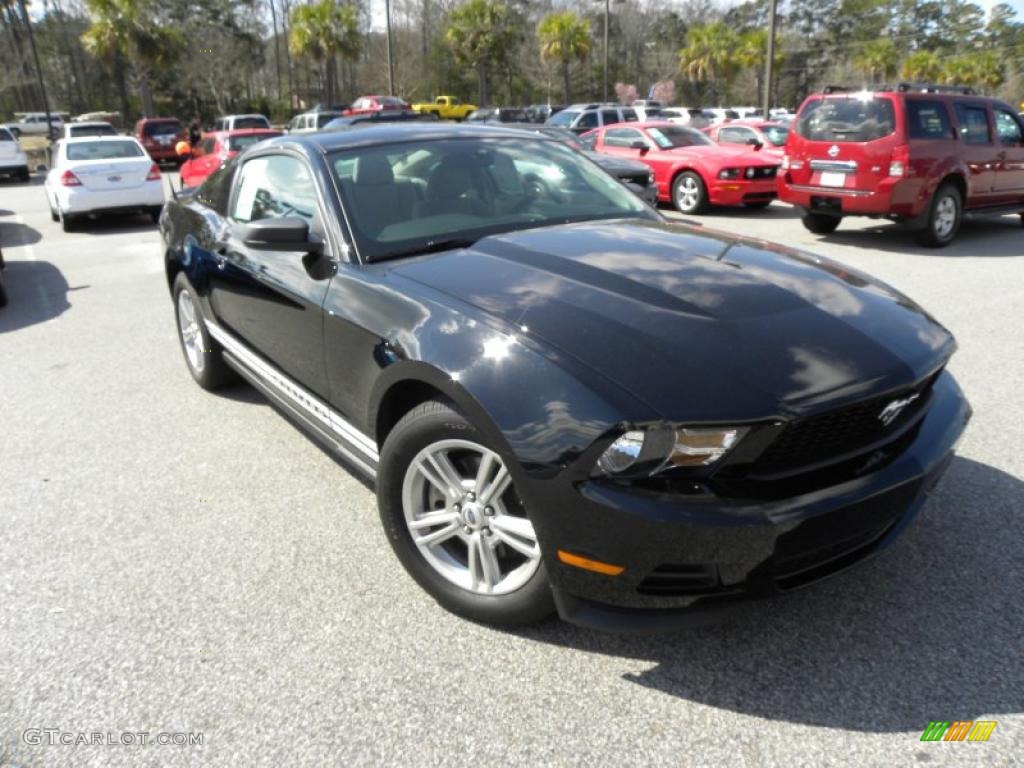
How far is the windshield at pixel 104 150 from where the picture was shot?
1312 centimetres

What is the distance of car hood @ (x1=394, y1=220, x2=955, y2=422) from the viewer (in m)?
2.19

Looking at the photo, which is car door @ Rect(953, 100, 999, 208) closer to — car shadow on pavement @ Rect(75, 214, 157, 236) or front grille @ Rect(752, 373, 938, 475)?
front grille @ Rect(752, 373, 938, 475)

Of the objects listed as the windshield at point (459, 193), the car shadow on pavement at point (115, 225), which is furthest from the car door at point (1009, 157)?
the car shadow on pavement at point (115, 225)

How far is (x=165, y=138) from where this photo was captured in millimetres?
27438

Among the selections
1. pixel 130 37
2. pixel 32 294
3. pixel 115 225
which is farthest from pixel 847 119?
pixel 130 37

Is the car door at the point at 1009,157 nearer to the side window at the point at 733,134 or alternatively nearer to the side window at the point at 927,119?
the side window at the point at 927,119

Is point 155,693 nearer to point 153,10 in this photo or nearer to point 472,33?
point 472,33

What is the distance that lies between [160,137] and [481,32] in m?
25.0

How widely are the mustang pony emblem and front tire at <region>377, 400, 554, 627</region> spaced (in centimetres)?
112

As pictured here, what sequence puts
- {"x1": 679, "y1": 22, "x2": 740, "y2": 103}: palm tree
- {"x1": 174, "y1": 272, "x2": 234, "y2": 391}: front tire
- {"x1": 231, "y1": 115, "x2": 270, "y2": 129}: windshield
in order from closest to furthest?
{"x1": 174, "y1": 272, "x2": 234, "y2": 391}: front tire → {"x1": 231, "y1": 115, "x2": 270, "y2": 129}: windshield → {"x1": 679, "y1": 22, "x2": 740, "y2": 103}: palm tree

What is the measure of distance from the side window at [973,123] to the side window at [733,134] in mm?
6594

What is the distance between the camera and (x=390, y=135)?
380 centimetres

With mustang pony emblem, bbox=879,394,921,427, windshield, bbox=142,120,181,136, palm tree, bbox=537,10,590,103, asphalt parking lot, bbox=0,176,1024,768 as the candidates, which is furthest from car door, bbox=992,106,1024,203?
palm tree, bbox=537,10,590,103

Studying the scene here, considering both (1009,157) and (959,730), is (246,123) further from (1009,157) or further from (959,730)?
(959,730)
